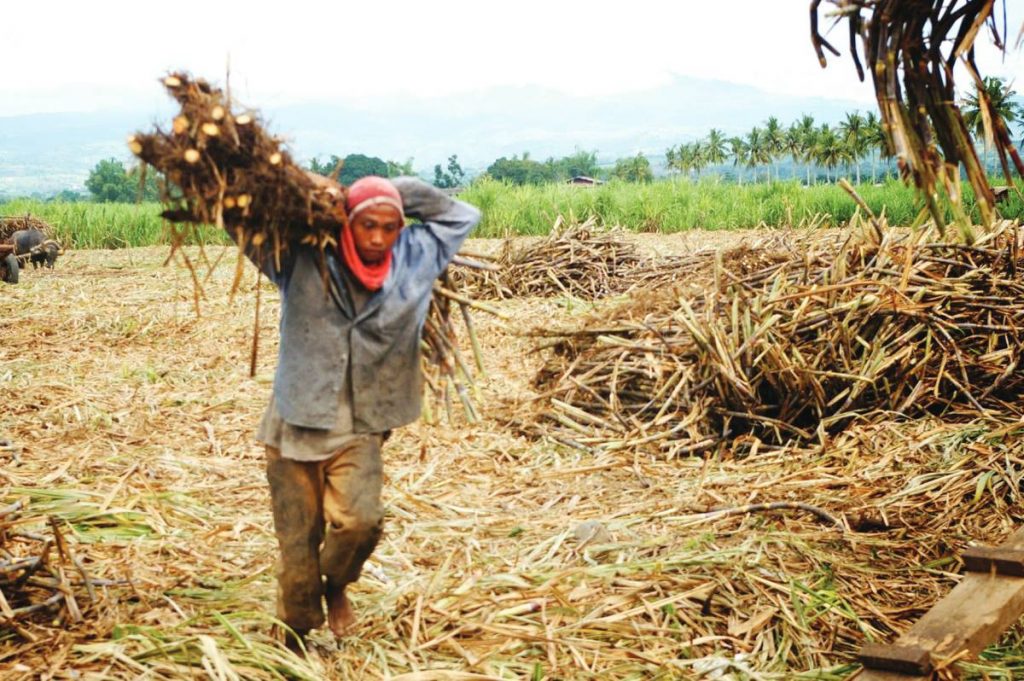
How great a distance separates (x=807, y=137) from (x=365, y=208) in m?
92.7

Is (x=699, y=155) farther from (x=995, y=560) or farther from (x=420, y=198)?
(x=420, y=198)

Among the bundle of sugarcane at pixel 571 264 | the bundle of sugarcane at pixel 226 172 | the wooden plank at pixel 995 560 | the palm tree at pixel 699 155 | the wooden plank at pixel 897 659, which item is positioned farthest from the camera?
the palm tree at pixel 699 155

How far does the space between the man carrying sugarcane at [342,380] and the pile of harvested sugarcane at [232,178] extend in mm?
79

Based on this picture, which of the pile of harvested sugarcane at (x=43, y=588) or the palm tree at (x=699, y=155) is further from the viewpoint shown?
the palm tree at (x=699, y=155)

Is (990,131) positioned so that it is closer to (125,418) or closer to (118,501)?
(118,501)

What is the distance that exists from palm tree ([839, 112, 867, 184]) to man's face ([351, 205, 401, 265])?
246ft

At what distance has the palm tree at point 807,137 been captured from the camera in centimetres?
8851

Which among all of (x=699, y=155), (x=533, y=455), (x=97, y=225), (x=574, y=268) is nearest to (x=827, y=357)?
(x=533, y=455)

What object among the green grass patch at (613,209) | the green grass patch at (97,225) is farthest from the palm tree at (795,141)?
the green grass patch at (97,225)

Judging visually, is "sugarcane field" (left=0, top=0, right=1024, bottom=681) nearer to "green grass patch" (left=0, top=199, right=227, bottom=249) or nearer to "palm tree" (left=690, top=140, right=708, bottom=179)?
"green grass patch" (left=0, top=199, right=227, bottom=249)

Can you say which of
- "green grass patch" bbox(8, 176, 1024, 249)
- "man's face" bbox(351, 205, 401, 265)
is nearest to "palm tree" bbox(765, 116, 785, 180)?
"green grass patch" bbox(8, 176, 1024, 249)

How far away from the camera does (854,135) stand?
249ft

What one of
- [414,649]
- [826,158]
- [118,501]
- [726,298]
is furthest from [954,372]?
[826,158]

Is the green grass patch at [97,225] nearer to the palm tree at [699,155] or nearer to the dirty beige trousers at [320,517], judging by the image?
the dirty beige trousers at [320,517]
